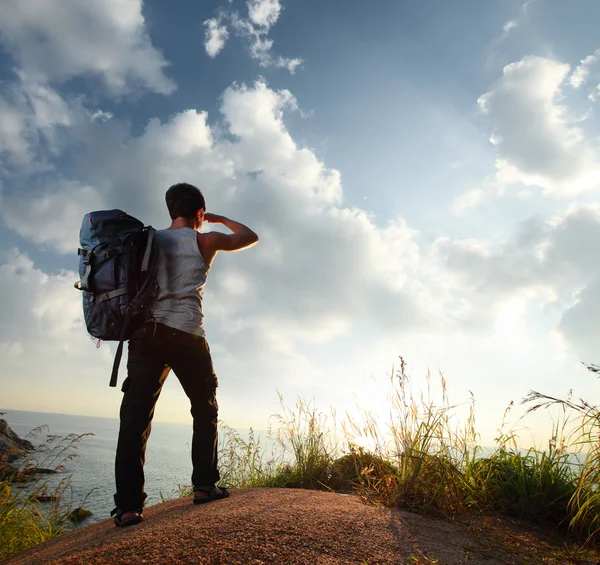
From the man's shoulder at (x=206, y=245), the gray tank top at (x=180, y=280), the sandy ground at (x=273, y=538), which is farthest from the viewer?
the man's shoulder at (x=206, y=245)

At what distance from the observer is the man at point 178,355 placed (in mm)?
A: 3252

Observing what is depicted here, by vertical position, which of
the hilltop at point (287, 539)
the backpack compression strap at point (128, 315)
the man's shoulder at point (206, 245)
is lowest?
the hilltop at point (287, 539)

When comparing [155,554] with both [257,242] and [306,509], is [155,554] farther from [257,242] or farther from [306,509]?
[257,242]

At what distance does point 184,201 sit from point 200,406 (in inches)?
68.4

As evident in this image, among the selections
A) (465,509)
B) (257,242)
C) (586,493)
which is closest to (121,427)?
(257,242)

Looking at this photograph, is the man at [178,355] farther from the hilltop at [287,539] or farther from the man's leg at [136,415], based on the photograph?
the hilltop at [287,539]

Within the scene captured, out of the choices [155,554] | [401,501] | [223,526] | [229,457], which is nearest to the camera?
[155,554]

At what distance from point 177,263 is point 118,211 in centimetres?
61

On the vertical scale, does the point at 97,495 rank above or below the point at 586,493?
below

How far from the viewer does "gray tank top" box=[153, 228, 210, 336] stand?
3430 mm

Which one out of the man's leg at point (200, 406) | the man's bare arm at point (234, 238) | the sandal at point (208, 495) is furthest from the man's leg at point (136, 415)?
the man's bare arm at point (234, 238)

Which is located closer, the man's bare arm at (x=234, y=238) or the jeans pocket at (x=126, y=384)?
the jeans pocket at (x=126, y=384)

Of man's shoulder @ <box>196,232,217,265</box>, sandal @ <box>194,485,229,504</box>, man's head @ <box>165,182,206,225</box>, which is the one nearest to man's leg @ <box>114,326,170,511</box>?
sandal @ <box>194,485,229,504</box>

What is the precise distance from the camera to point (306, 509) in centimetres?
285
